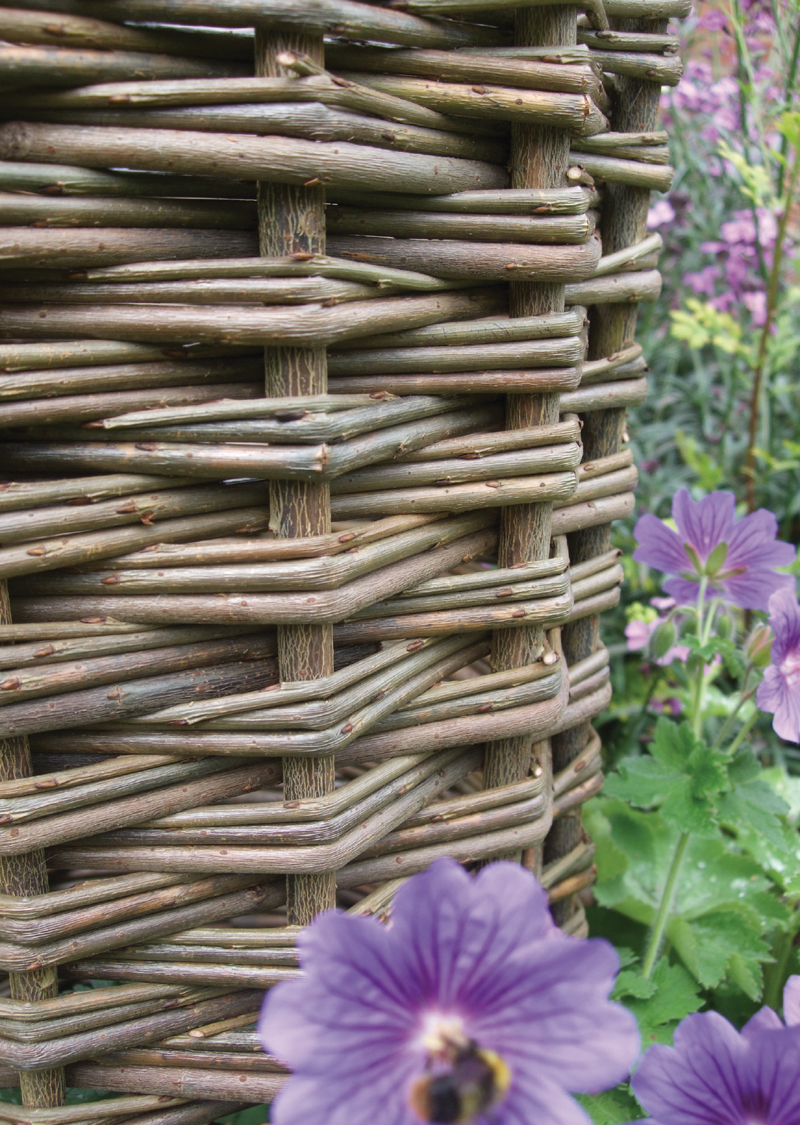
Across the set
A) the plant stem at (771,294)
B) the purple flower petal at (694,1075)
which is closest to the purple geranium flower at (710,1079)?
the purple flower petal at (694,1075)

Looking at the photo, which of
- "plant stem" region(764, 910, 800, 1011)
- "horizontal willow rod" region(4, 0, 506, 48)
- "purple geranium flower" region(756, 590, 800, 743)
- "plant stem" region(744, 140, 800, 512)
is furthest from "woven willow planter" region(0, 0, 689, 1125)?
"plant stem" region(744, 140, 800, 512)

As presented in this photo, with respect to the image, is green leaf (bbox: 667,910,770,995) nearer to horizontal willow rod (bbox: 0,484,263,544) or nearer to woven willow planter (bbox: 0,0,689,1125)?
woven willow planter (bbox: 0,0,689,1125)

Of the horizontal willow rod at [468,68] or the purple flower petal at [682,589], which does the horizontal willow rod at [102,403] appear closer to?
the horizontal willow rod at [468,68]

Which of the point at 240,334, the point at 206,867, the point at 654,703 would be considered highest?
the point at 240,334

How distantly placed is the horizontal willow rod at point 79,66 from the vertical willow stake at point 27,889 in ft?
1.08

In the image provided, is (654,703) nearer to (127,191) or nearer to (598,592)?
(598,592)

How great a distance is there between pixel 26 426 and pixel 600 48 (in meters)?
0.61

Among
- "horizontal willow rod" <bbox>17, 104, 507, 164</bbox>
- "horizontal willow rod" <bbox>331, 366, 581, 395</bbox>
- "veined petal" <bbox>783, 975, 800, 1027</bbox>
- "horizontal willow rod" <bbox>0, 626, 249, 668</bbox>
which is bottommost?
"veined petal" <bbox>783, 975, 800, 1027</bbox>

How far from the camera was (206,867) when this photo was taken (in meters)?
0.69

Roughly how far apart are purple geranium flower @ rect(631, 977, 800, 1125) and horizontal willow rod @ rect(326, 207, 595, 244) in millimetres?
567

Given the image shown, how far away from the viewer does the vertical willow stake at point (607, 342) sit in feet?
2.80

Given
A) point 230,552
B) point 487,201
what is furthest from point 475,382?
point 230,552

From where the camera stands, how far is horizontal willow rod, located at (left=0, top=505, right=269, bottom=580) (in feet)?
2.02

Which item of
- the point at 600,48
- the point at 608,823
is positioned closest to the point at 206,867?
the point at 608,823
